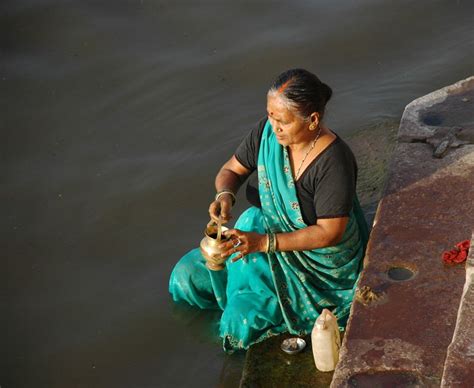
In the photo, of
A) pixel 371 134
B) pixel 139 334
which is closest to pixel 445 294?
pixel 139 334

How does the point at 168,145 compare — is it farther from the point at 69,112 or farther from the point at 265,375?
the point at 265,375

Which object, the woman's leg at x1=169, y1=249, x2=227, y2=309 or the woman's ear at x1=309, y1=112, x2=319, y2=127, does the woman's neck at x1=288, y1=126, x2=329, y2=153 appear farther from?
the woman's leg at x1=169, y1=249, x2=227, y2=309

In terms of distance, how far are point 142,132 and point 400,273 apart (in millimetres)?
3075

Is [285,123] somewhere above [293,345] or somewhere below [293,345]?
above

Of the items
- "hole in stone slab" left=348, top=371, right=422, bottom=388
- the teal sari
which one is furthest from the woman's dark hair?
"hole in stone slab" left=348, top=371, right=422, bottom=388

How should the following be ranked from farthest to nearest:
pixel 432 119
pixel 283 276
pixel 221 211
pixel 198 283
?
pixel 432 119 < pixel 198 283 < pixel 283 276 < pixel 221 211

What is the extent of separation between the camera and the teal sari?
3.85 meters

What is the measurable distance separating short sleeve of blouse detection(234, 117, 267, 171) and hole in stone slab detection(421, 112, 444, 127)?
124 cm

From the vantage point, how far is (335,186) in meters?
3.67

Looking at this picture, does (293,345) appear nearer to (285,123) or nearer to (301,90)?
(285,123)

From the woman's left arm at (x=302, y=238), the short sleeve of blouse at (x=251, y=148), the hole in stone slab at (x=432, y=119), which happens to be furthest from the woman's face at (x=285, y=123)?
the hole in stone slab at (x=432, y=119)

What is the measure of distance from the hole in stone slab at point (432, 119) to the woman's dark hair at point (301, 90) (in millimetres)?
1381

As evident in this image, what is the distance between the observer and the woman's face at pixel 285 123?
3.59m

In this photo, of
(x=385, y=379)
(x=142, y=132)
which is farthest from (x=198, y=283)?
(x=142, y=132)
